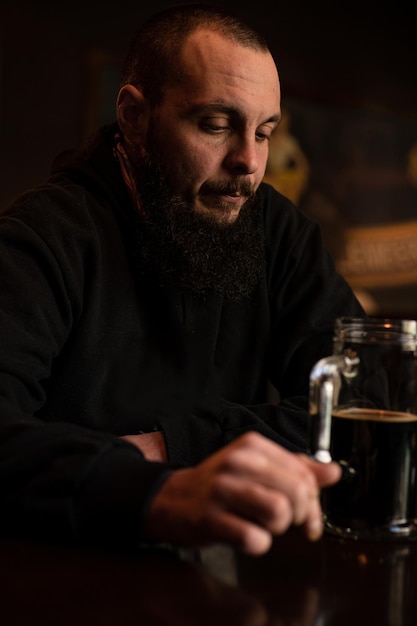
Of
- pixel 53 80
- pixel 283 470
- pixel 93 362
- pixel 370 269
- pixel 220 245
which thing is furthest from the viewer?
pixel 370 269

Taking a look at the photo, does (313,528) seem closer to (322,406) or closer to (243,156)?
(322,406)

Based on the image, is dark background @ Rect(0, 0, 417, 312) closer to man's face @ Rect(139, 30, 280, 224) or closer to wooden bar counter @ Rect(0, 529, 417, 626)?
man's face @ Rect(139, 30, 280, 224)

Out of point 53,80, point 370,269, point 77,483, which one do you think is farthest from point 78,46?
point 77,483

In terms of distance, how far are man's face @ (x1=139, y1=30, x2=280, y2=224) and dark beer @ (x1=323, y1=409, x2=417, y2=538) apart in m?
0.74

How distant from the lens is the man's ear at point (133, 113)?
64.3 inches

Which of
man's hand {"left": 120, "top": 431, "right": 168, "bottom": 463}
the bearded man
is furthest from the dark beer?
man's hand {"left": 120, "top": 431, "right": 168, "bottom": 463}

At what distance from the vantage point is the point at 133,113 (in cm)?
165

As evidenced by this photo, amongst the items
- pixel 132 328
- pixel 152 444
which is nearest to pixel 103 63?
pixel 132 328

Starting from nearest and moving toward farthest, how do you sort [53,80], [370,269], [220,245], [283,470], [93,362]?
[283,470]
[93,362]
[220,245]
[53,80]
[370,269]

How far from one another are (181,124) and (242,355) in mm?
462

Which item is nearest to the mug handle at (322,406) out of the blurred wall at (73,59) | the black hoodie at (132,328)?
the black hoodie at (132,328)

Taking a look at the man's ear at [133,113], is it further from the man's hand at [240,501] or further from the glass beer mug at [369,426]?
the man's hand at [240,501]

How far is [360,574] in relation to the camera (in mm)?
746

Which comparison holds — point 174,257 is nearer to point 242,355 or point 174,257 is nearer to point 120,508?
point 242,355
